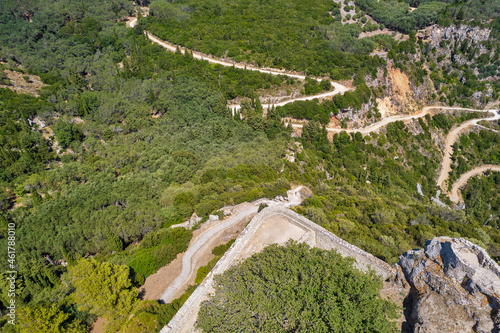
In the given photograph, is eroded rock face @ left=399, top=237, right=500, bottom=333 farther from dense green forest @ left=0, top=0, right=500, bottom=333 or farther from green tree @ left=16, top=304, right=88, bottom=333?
green tree @ left=16, top=304, right=88, bottom=333

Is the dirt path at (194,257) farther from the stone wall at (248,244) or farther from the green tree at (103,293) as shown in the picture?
the stone wall at (248,244)

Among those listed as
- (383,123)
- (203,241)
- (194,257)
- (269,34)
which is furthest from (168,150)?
(269,34)

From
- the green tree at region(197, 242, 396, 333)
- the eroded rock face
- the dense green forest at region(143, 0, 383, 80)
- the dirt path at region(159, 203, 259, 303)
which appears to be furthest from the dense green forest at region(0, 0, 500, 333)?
the eroded rock face

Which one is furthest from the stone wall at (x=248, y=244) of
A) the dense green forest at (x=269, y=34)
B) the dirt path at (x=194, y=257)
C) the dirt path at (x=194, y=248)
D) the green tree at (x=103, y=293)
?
the dense green forest at (x=269, y=34)

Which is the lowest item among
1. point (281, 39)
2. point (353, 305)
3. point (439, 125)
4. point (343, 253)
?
point (439, 125)

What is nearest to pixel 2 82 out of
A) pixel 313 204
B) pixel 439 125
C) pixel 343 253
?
pixel 313 204

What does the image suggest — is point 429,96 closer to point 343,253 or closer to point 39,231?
point 343,253

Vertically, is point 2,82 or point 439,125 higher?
point 2,82
